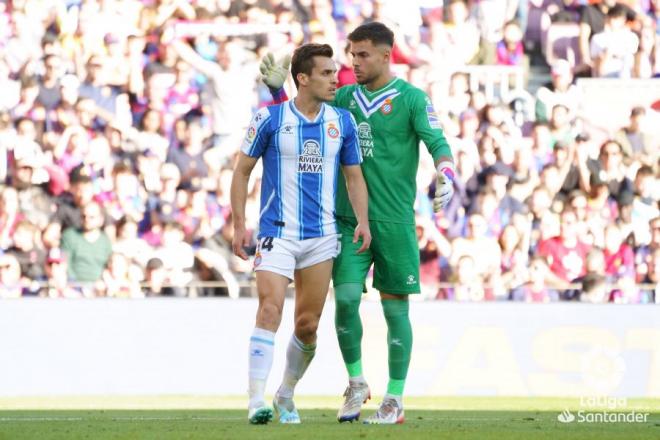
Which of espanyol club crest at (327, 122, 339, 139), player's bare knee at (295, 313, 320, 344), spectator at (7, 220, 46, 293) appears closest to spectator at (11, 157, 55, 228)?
spectator at (7, 220, 46, 293)

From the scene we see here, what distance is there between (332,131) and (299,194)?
44 cm

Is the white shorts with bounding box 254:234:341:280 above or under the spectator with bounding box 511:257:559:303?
above

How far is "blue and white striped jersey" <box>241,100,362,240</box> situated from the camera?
25.5 ft

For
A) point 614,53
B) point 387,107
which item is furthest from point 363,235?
point 614,53

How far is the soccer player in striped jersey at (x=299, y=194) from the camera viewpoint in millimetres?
7668

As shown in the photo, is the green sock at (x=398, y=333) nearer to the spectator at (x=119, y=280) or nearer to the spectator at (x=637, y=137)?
the spectator at (x=119, y=280)

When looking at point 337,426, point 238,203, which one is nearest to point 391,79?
point 238,203

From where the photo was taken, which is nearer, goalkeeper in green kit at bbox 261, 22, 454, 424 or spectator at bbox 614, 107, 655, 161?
goalkeeper in green kit at bbox 261, 22, 454, 424

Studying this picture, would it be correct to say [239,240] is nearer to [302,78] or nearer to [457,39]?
[302,78]

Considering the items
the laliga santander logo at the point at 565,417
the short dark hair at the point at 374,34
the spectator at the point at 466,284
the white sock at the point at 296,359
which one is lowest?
the laliga santander logo at the point at 565,417

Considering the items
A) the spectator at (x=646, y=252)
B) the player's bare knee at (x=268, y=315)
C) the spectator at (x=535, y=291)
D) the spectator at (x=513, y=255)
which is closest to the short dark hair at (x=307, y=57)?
the player's bare knee at (x=268, y=315)

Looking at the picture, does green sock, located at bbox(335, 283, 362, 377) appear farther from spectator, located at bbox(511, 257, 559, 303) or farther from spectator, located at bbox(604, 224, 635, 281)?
spectator, located at bbox(604, 224, 635, 281)

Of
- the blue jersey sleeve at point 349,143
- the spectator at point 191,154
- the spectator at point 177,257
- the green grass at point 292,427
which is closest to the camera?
the green grass at point 292,427

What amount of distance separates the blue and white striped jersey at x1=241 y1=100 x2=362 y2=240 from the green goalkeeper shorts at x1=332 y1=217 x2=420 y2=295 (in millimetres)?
372
